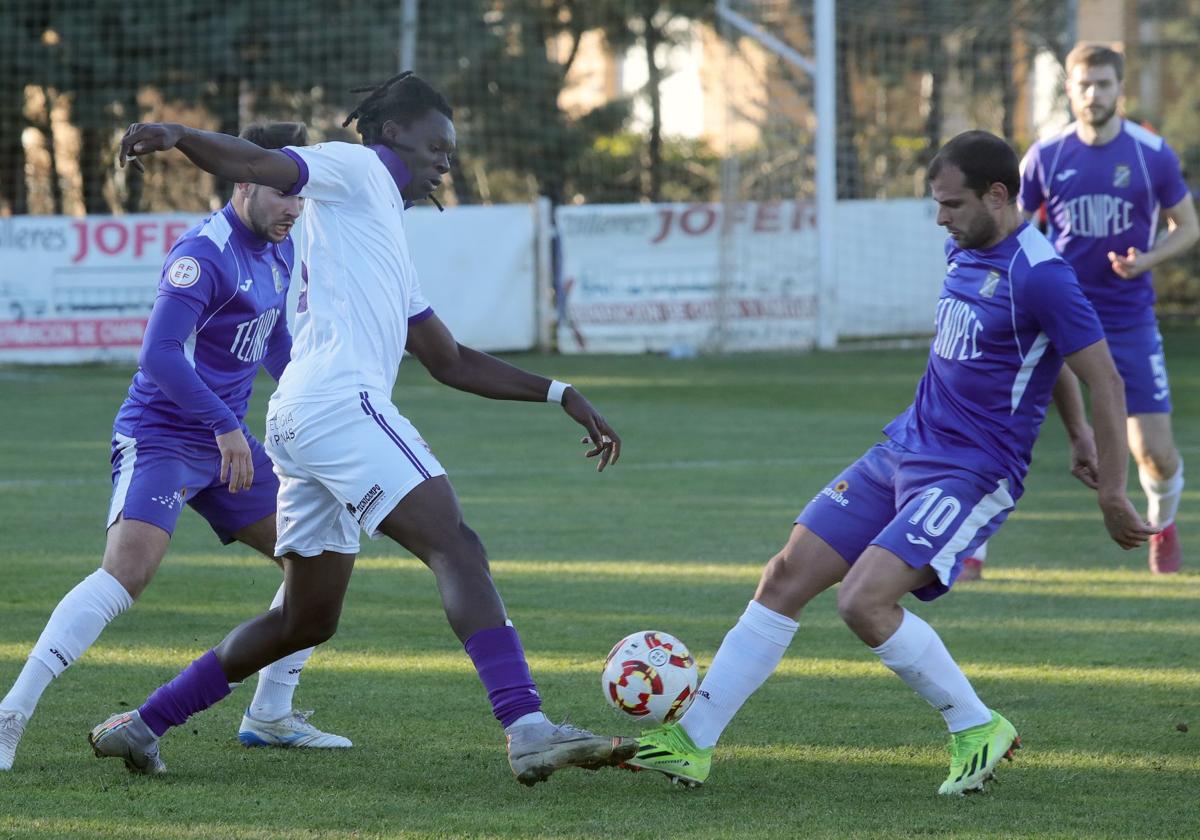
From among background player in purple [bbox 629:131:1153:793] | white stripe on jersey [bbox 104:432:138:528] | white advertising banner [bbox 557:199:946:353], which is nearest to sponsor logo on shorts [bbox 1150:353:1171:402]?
background player in purple [bbox 629:131:1153:793]

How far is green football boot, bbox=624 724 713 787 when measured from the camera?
4.60 metres

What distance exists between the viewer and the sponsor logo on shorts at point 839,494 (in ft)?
15.8

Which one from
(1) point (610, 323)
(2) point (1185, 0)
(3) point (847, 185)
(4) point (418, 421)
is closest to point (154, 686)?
(4) point (418, 421)

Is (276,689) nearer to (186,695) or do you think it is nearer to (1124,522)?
(186,695)

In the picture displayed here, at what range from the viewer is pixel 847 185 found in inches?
953

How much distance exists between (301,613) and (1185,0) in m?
25.9

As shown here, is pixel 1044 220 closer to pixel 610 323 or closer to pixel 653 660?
pixel 653 660

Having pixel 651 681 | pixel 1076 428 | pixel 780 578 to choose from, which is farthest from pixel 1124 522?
pixel 651 681

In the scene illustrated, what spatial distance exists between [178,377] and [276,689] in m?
1.00

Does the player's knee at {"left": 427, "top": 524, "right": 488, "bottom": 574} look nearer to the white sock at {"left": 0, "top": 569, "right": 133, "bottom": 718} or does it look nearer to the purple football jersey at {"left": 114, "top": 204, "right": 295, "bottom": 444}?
the purple football jersey at {"left": 114, "top": 204, "right": 295, "bottom": 444}

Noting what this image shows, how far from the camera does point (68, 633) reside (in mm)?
4828

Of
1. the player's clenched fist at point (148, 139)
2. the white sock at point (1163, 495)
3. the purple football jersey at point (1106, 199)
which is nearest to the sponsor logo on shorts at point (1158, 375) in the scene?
the purple football jersey at point (1106, 199)

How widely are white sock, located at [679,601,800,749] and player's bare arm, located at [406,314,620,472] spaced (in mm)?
613

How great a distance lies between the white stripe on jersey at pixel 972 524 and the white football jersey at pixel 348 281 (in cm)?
154
